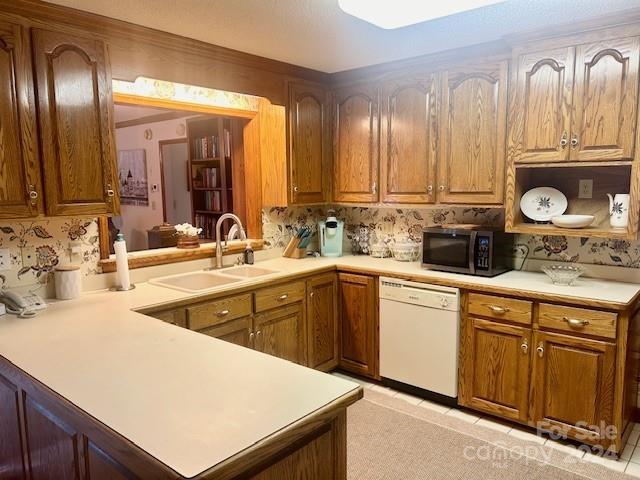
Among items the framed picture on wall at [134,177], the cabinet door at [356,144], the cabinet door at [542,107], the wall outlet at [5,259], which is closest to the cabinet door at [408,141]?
the cabinet door at [356,144]

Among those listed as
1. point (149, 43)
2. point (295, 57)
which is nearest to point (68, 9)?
point (149, 43)

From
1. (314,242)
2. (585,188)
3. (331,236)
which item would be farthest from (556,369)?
(314,242)

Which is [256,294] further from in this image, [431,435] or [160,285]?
[431,435]

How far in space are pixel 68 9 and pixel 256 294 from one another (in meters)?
1.79

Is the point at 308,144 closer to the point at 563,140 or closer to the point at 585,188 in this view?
the point at 563,140

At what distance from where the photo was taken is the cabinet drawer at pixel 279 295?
9.73ft

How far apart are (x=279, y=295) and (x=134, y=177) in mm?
4447

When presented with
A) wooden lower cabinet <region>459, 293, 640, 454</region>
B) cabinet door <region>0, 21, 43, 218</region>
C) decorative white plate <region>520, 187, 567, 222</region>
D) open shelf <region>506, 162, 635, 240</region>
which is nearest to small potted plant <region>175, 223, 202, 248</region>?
cabinet door <region>0, 21, 43, 218</region>

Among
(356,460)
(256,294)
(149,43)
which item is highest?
(149,43)

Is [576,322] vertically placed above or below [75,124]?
below

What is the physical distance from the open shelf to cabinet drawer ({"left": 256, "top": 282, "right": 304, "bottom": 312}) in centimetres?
143

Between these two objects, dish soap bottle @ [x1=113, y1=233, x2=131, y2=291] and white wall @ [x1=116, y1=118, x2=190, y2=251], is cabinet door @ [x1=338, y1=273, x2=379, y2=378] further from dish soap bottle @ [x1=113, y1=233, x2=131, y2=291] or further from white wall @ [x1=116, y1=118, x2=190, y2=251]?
white wall @ [x1=116, y1=118, x2=190, y2=251]

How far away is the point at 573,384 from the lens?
8.37 feet

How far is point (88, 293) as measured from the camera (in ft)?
8.70
